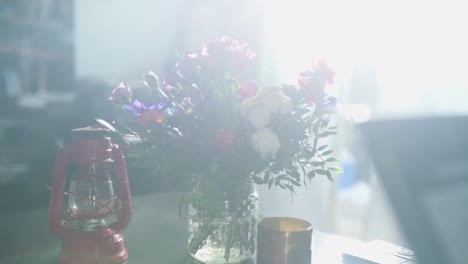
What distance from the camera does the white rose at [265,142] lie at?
732 mm

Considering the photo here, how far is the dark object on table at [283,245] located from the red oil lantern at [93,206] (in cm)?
29

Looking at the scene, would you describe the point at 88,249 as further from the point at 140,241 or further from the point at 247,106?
the point at 247,106

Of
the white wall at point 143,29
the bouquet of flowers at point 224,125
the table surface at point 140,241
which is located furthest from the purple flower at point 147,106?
the white wall at point 143,29

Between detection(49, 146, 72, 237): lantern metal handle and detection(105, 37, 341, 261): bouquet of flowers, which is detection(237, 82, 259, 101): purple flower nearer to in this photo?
detection(105, 37, 341, 261): bouquet of flowers

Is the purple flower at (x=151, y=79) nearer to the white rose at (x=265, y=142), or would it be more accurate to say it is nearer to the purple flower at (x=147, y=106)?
the purple flower at (x=147, y=106)

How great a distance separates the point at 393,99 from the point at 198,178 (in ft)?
7.78

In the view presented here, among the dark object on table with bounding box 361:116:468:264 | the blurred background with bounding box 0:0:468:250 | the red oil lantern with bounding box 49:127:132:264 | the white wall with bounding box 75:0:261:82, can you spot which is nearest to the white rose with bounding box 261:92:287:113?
the dark object on table with bounding box 361:116:468:264

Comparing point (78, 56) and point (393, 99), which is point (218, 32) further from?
point (393, 99)

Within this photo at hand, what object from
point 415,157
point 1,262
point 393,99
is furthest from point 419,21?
point 1,262

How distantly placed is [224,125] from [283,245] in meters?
0.25

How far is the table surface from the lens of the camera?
93cm

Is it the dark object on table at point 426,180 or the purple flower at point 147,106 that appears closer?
the dark object on table at point 426,180

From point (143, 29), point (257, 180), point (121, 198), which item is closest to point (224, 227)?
point (257, 180)

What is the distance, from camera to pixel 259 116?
76 cm
